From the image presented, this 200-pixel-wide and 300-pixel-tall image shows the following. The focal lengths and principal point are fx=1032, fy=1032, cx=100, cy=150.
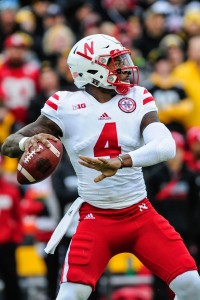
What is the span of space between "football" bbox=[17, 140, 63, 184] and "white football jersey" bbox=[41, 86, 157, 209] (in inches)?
8.9

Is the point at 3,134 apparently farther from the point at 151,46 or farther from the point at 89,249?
the point at 89,249

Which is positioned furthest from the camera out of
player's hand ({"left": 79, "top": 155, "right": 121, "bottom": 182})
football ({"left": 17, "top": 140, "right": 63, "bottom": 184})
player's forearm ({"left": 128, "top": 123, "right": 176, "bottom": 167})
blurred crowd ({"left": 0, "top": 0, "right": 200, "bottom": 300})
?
blurred crowd ({"left": 0, "top": 0, "right": 200, "bottom": 300})

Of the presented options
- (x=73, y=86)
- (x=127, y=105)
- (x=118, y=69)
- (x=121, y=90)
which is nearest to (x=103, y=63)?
(x=118, y=69)

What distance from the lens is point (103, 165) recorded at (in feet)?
20.7

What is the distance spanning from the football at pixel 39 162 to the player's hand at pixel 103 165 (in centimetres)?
32

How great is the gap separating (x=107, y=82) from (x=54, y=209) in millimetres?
3308

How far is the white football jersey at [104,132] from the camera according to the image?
682 cm

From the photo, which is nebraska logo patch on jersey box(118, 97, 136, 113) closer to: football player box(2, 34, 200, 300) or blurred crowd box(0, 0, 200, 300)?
football player box(2, 34, 200, 300)

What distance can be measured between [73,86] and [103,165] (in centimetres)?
461

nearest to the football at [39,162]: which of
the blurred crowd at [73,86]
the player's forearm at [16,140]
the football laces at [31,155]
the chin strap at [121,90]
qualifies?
the football laces at [31,155]

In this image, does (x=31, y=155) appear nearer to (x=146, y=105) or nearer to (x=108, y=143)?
(x=108, y=143)

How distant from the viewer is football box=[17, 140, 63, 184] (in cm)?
664

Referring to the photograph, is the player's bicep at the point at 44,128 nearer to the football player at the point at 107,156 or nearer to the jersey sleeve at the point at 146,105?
the football player at the point at 107,156

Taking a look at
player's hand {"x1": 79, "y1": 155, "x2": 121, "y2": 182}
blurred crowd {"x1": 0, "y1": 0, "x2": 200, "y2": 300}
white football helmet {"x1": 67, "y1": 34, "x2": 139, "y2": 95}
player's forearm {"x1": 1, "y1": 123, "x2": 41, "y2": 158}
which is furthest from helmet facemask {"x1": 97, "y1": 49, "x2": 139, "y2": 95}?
blurred crowd {"x1": 0, "y1": 0, "x2": 200, "y2": 300}
